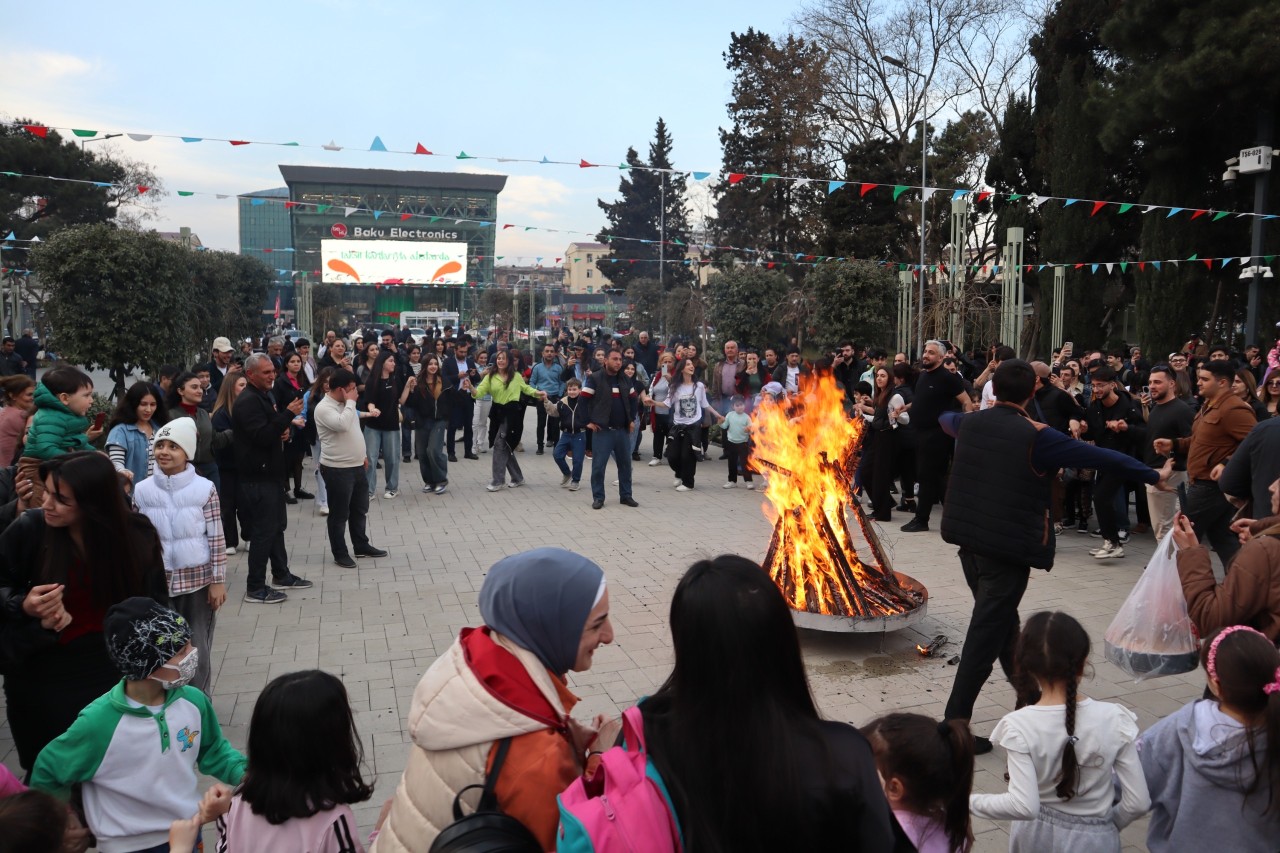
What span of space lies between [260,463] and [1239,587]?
6374mm

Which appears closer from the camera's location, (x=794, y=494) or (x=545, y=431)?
(x=794, y=494)

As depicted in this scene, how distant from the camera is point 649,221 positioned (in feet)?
228

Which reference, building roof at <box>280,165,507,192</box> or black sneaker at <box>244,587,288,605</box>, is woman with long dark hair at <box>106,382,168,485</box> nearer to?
black sneaker at <box>244,587,288,605</box>

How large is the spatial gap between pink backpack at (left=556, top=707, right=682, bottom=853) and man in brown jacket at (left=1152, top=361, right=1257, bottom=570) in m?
5.80

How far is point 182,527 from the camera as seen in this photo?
15.7 feet

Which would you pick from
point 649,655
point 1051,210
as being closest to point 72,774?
point 649,655

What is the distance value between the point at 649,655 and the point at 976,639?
7.36ft

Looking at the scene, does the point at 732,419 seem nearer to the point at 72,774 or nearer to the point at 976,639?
the point at 976,639

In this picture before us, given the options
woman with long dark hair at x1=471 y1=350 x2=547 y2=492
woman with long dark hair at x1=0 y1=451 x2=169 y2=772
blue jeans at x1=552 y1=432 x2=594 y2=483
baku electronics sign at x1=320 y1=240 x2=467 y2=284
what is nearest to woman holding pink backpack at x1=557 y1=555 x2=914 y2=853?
woman with long dark hair at x1=0 y1=451 x2=169 y2=772

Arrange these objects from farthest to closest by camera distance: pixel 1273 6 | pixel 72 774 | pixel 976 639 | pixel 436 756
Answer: pixel 1273 6 → pixel 976 639 → pixel 72 774 → pixel 436 756

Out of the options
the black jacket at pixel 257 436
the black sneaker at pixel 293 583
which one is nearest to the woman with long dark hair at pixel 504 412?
the black sneaker at pixel 293 583

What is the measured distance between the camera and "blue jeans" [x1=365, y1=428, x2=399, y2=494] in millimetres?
10668

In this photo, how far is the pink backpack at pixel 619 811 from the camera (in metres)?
1.68

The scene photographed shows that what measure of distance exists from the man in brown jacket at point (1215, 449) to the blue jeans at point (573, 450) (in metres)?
7.50
